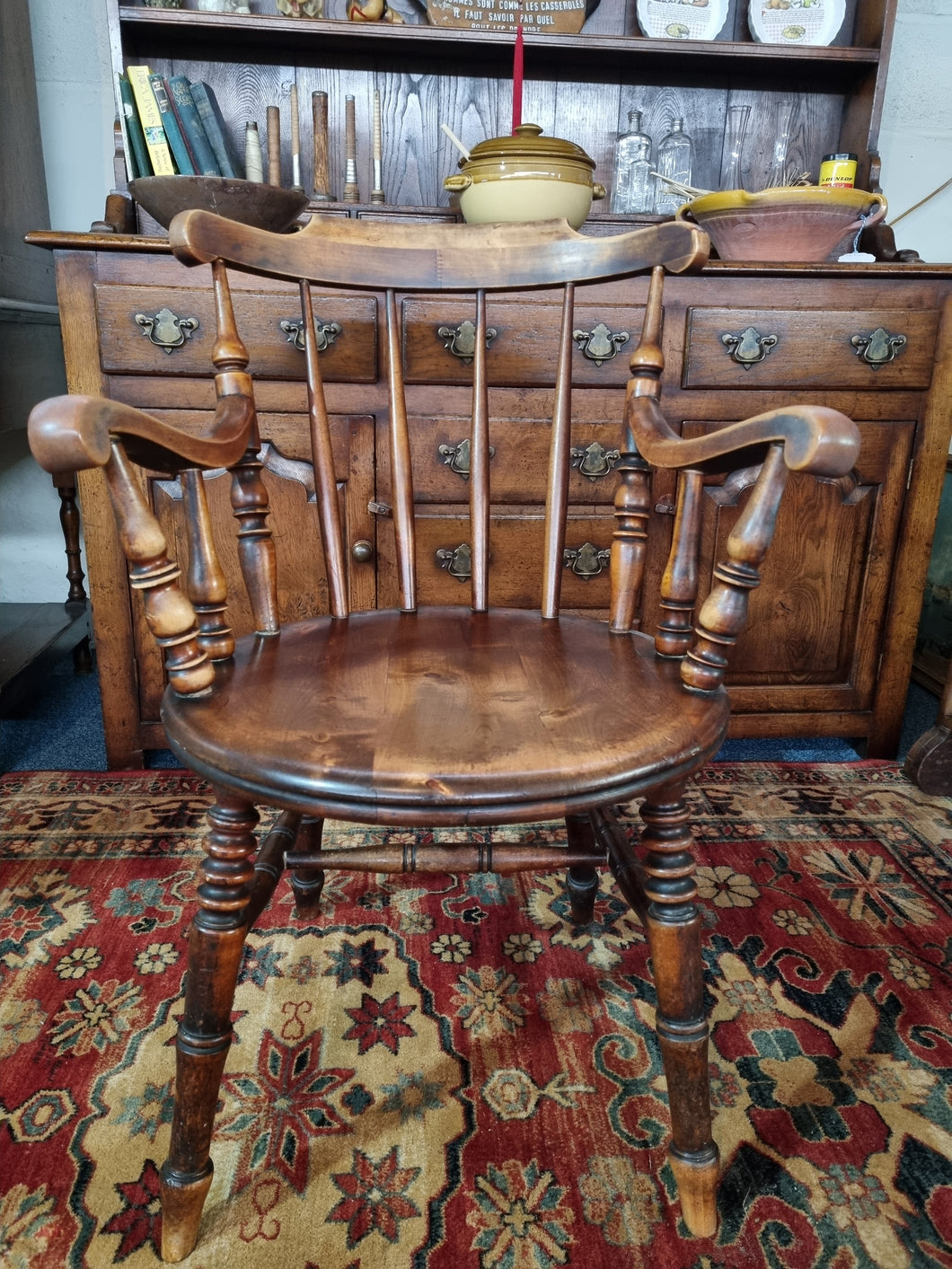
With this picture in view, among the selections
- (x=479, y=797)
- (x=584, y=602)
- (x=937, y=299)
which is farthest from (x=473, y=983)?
(x=937, y=299)

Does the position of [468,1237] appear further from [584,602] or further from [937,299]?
[937,299]

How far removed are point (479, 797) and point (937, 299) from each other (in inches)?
55.4

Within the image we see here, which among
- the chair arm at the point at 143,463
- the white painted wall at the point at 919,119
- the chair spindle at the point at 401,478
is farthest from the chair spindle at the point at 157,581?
the white painted wall at the point at 919,119

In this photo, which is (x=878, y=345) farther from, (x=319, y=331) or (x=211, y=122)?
(x=211, y=122)

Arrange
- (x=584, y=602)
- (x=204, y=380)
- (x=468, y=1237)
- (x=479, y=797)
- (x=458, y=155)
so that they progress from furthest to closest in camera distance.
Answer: (x=458, y=155) < (x=584, y=602) < (x=204, y=380) < (x=468, y=1237) < (x=479, y=797)

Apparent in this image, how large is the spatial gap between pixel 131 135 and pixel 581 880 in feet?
5.05

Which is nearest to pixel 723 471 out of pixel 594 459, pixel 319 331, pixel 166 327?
pixel 594 459

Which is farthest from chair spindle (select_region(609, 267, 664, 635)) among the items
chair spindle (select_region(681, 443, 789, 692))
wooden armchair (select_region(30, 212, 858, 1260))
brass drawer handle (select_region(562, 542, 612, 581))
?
brass drawer handle (select_region(562, 542, 612, 581))

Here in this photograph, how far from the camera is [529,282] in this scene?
3.45ft

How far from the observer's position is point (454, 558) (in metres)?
1.55

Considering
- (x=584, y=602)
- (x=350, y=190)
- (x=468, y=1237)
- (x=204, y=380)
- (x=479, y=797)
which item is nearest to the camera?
(x=479, y=797)

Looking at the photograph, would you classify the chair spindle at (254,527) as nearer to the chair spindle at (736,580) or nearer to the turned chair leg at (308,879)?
the turned chair leg at (308,879)

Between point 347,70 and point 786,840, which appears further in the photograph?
point 347,70

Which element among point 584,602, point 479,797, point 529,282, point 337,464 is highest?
point 529,282
